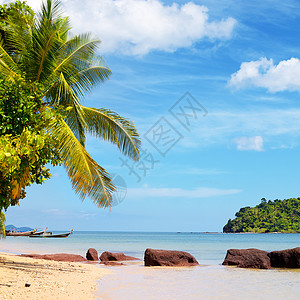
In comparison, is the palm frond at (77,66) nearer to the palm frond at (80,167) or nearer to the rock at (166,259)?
the palm frond at (80,167)

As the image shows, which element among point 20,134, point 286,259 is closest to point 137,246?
point 286,259

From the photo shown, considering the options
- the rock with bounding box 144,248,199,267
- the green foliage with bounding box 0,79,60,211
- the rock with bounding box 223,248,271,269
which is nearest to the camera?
the green foliage with bounding box 0,79,60,211

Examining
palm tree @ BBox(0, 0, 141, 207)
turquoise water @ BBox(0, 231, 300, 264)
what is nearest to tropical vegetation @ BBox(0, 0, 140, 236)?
palm tree @ BBox(0, 0, 141, 207)

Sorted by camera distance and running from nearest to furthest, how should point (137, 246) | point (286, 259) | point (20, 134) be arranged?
point (20, 134)
point (286, 259)
point (137, 246)

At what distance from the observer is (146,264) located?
17.8m

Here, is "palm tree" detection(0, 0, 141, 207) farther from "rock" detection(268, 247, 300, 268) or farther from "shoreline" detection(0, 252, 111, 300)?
"rock" detection(268, 247, 300, 268)

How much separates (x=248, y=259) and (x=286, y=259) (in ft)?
5.28

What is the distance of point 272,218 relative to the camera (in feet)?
326

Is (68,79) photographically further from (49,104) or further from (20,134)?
(20,134)

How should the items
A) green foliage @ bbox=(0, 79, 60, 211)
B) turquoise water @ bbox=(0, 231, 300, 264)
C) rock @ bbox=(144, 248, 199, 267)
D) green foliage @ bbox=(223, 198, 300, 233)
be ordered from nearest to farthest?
1. green foliage @ bbox=(0, 79, 60, 211)
2. rock @ bbox=(144, 248, 199, 267)
3. turquoise water @ bbox=(0, 231, 300, 264)
4. green foliage @ bbox=(223, 198, 300, 233)

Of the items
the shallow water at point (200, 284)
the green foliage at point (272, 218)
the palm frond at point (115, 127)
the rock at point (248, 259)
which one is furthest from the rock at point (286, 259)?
the green foliage at point (272, 218)

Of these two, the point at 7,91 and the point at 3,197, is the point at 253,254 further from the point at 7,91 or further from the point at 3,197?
the point at 7,91

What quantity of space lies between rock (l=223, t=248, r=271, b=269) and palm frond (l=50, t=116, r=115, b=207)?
7.89 metres

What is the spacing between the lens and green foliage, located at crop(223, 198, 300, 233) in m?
96.8
